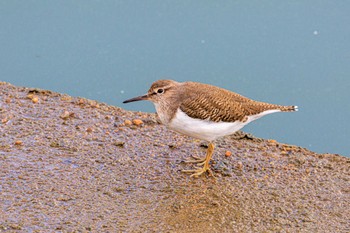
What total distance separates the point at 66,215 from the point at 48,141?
1.79 meters

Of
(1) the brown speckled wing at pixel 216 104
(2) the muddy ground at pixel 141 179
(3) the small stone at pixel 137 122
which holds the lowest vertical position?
(2) the muddy ground at pixel 141 179

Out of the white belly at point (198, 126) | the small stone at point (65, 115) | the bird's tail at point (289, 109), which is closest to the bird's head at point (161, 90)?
the white belly at point (198, 126)

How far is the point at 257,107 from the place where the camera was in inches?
277

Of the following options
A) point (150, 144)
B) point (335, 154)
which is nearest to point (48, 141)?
point (150, 144)

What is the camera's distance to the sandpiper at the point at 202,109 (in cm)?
663

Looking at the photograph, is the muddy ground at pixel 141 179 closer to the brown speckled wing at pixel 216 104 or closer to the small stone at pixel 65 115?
the small stone at pixel 65 115

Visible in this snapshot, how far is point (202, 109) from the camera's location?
6.63 meters

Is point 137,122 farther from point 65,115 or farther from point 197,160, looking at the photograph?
point 197,160

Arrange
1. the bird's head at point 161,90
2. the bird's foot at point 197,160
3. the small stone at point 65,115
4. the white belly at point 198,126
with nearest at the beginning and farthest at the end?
1. the white belly at point 198,126
2. the bird's head at point 161,90
3. the bird's foot at point 197,160
4. the small stone at point 65,115

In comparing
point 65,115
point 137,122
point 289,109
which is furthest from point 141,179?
point 289,109

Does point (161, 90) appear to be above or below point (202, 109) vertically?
above

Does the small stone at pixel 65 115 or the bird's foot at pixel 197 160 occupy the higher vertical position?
the small stone at pixel 65 115

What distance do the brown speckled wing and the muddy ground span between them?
756mm

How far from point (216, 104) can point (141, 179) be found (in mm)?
1230
